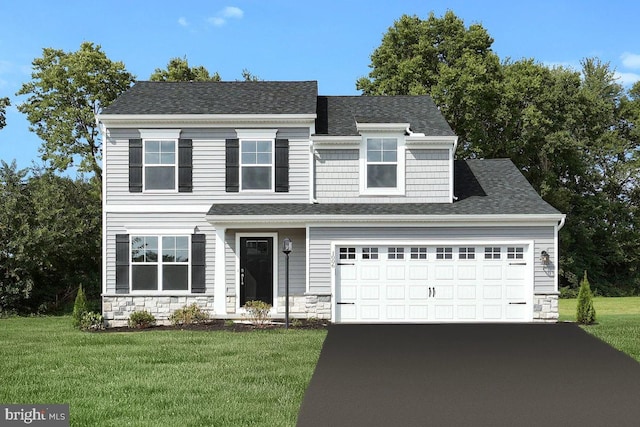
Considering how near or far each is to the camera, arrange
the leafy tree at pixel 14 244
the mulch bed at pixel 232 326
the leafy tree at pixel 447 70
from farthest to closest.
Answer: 1. the leafy tree at pixel 447 70
2. the leafy tree at pixel 14 244
3. the mulch bed at pixel 232 326

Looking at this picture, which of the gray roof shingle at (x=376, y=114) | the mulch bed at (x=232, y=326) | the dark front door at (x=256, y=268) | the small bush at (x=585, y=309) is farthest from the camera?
the gray roof shingle at (x=376, y=114)

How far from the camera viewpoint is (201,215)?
70.7 ft

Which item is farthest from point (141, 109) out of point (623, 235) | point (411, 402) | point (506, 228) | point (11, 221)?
point (623, 235)

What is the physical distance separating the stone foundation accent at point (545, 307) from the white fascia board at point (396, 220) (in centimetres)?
190

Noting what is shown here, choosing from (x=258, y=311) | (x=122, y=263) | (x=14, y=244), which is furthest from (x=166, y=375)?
(x=14, y=244)

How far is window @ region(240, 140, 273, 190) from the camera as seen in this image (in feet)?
71.1

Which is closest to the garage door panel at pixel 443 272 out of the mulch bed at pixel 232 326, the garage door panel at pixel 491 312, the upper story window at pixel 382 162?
the garage door panel at pixel 491 312

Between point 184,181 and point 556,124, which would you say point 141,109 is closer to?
point 184,181

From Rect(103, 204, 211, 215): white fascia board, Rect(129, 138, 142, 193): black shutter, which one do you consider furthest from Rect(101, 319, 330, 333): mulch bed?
Rect(129, 138, 142, 193): black shutter

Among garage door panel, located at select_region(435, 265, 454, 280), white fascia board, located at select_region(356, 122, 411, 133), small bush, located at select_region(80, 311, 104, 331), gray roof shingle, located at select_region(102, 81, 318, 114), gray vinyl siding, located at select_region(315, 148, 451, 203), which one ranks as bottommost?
small bush, located at select_region(80, 311, 104, 331)

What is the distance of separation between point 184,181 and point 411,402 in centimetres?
1318

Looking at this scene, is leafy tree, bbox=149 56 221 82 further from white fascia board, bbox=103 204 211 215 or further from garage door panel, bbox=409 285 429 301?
garage door panel, bbox=409 285 429 301

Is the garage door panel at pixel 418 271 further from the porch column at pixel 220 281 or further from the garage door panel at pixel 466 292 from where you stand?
the porch column at pixel 220 281

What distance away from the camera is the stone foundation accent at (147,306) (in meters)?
21.2
